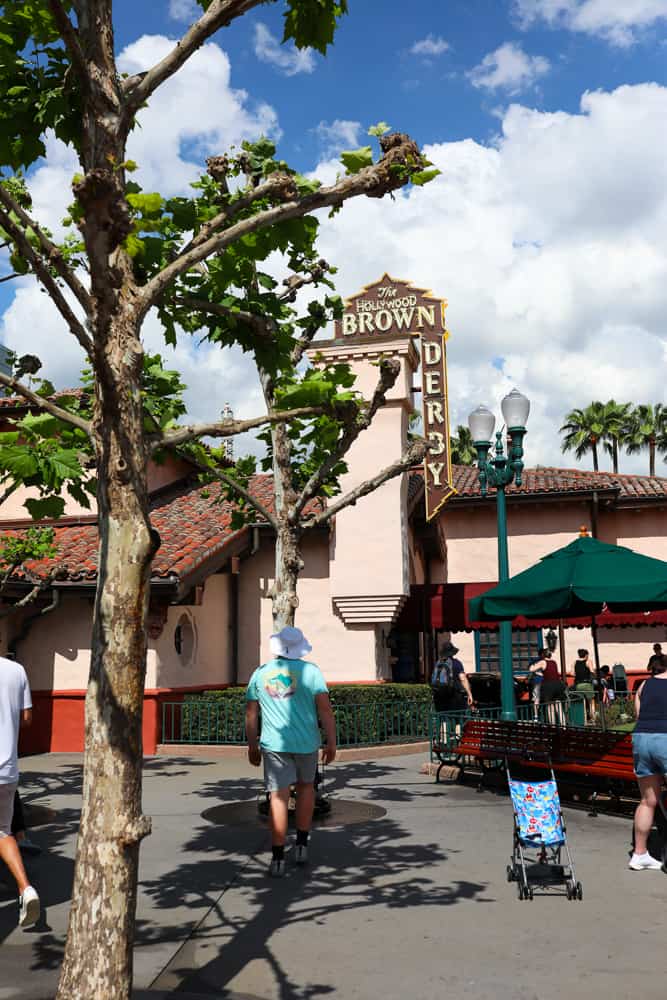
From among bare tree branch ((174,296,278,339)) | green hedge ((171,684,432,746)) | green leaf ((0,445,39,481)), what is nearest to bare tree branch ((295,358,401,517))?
bare tree branch ((174,296,278,339))

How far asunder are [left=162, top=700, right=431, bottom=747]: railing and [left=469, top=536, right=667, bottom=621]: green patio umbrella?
4620 millimetres

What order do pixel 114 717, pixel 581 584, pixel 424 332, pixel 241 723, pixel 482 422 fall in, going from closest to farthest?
pixel 114 717, pixel 581 584, pixel 482 422, pixel 241 723, pixel 424 332

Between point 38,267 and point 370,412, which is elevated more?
point 370,412

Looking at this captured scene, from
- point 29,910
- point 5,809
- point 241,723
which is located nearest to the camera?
point 29,910

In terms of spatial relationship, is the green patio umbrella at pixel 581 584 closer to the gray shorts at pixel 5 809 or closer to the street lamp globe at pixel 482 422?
the street lamp globe at pixel 482 422

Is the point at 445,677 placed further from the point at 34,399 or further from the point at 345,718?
the point at 34,399

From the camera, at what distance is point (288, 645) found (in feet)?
23.9

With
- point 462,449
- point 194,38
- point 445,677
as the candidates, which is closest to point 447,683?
point 445,677

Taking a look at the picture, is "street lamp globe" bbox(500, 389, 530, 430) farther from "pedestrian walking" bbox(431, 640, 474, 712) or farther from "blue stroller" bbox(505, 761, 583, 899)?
"blue stroller" bbox(505, 761, 583, 899)

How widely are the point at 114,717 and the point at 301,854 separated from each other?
13.5ft

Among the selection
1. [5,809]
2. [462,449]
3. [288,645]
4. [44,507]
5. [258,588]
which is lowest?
[5,809]

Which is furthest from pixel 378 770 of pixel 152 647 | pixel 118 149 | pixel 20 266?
pixel 118 149

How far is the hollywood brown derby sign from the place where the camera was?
17.9 metres

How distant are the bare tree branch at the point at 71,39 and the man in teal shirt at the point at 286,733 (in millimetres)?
4648
